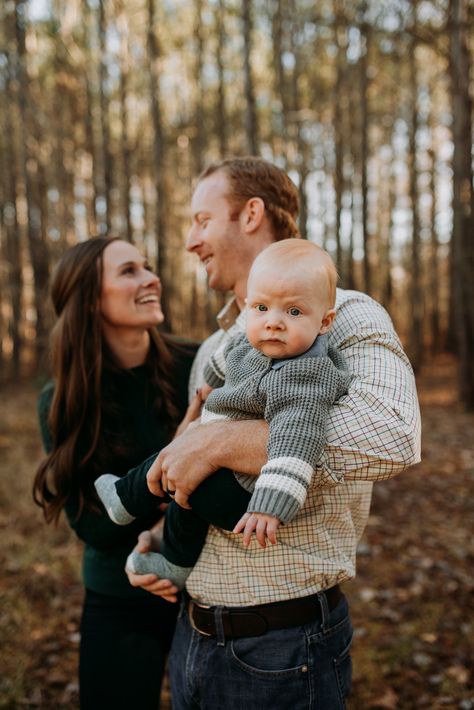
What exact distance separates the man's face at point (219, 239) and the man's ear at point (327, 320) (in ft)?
1.99

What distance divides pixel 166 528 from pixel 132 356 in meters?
1.04

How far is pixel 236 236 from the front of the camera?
2182 mm

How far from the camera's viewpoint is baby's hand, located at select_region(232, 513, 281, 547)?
4.43 feet

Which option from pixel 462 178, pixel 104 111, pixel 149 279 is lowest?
pixel 149 279

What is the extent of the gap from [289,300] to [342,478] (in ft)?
1.63

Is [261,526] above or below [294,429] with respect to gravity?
below

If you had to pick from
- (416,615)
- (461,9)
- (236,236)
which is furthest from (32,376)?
(236,236)

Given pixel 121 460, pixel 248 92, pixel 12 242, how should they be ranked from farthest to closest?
pixel 12 242
pixel 248 92
pixel 121 460

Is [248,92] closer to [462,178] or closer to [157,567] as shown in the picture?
[462,178]

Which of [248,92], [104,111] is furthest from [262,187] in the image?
[104,111]

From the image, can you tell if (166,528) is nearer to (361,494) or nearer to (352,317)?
(361,494)

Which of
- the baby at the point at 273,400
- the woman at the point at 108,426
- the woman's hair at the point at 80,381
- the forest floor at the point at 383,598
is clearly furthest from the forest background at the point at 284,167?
the baby at the point at 273,400

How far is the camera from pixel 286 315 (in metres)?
1.59

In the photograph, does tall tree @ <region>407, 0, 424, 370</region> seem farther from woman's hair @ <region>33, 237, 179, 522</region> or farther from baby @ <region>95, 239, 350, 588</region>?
baby @ <region>95, 239, 350, 588</region>
